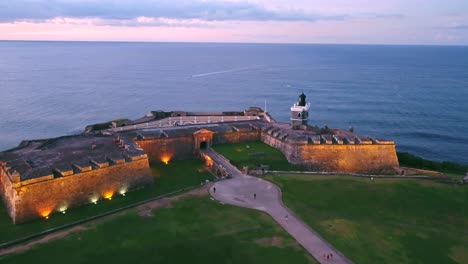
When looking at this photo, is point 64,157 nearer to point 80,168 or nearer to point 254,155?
point 80,168

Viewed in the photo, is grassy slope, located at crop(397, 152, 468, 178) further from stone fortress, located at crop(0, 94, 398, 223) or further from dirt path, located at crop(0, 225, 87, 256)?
dirt path, located at crop(0, 225, 87, 256)

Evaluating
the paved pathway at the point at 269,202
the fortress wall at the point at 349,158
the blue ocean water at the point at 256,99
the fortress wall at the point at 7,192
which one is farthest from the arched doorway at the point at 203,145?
the blue ocean water at the point at 256,99

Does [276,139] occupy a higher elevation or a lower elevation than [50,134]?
higher

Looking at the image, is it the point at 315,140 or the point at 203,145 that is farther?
the point at 203,145

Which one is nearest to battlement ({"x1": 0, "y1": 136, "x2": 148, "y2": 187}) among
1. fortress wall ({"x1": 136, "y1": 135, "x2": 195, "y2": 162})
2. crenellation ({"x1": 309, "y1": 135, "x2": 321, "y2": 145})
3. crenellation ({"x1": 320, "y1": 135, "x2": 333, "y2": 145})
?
fortress wall ({"x1": 136, "y1": 135, "x2": 195, "y2": 162})

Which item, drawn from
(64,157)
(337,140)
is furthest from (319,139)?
(64,157)

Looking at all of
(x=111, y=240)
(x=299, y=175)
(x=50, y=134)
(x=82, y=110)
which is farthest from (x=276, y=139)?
(x=82, y=110)

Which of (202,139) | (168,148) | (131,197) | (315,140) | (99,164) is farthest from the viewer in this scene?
(202,139)

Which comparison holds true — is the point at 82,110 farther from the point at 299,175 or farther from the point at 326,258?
the point at 326,258
